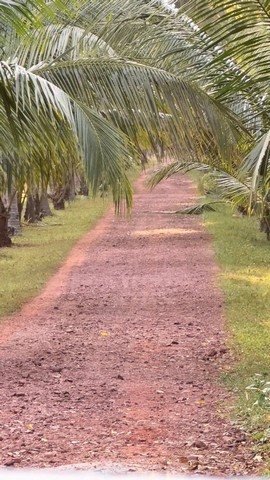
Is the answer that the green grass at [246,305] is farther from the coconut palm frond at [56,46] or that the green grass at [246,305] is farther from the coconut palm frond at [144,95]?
the coconut palm frond at [56,46]

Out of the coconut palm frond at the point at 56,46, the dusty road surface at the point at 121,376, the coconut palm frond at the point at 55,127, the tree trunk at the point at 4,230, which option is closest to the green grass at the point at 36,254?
the tree trunk at the point at 4,230

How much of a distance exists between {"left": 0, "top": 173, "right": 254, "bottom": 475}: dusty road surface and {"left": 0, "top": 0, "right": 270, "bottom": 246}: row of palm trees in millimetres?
1554

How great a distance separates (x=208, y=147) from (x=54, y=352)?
2491 millimetres

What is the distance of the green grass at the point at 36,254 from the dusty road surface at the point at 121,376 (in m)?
0.32

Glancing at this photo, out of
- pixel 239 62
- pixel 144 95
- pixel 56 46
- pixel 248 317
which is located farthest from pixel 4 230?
pixel 239 62

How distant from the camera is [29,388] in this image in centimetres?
806

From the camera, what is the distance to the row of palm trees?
20.7 ft

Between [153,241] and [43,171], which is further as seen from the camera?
[153,241]

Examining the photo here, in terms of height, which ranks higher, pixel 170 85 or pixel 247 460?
pixel 170 85

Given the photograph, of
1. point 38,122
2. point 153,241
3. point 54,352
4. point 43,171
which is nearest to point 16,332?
point 54,352

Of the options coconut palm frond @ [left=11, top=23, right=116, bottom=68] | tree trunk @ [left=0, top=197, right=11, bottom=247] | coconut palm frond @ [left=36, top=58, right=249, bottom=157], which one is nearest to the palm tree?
coconut palm frond @ [left=36, top=58, right=249, bottom=157]

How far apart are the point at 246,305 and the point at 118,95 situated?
5345 mm

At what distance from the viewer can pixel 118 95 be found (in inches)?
306

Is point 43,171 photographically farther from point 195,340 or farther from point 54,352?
point 195,340
